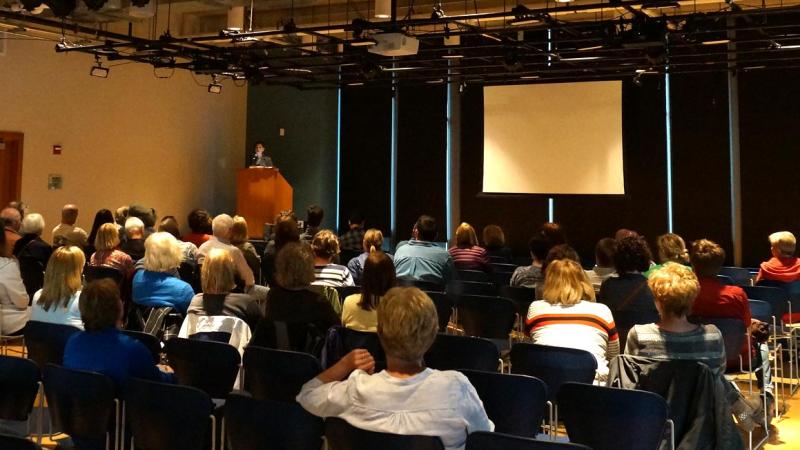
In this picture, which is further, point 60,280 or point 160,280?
point 160,280

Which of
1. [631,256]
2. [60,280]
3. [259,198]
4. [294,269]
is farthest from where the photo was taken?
[259,198]

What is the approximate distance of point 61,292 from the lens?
5473 millimetres

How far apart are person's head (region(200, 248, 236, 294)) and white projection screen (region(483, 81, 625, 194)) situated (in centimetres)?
1007

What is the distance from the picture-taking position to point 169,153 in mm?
15352

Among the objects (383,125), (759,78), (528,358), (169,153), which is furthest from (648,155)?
(528,358)

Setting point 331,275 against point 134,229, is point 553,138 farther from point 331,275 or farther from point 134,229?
point 331,275

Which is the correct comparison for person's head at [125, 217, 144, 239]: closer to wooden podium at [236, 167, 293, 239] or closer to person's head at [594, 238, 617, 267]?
person's head at [594, 238, 617, 267]

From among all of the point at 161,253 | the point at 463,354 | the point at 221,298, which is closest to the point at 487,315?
the point at 463,354

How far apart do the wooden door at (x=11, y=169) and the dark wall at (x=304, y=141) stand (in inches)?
205

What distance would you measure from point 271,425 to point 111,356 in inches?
45.4

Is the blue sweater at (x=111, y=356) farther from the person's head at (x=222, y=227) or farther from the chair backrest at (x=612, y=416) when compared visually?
the person's head at (x=222, y=227)

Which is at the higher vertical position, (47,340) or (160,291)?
(160,291)

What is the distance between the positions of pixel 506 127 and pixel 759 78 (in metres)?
4.27

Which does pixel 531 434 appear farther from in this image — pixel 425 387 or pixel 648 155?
pixel 648 155
